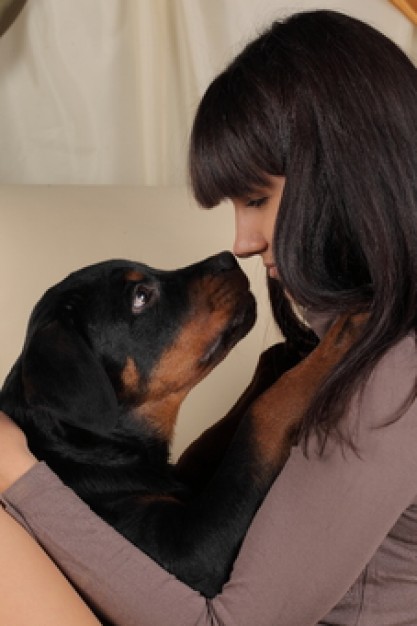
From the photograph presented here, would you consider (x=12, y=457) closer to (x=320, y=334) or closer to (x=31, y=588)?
(x=31, y=588)

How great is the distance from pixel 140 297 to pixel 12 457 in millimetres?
405

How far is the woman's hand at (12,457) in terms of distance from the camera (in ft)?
4.11

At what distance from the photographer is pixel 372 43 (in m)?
1.32

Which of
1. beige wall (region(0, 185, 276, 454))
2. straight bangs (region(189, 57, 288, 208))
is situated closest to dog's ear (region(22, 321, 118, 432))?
straight bangs (region(189, 57, 288, 208))

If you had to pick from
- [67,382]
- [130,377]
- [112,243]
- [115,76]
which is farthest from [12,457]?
[115,76]

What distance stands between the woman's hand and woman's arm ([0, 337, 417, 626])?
0.07 m

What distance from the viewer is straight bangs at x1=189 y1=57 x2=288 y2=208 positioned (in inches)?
51.0

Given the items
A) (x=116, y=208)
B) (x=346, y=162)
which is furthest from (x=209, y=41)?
(x=346, y=162)

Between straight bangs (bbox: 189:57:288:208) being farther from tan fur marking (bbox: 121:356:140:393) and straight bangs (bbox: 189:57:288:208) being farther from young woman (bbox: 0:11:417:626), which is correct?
tan fur marking (bbox: 121:356:140:393)

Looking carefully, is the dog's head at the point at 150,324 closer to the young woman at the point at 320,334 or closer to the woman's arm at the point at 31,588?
the young woman at the point at 320,334

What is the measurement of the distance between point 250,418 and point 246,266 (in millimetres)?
918

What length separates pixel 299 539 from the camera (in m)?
1.17

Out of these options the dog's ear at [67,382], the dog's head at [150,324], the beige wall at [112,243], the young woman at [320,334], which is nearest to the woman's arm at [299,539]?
the young woman at [320,334]

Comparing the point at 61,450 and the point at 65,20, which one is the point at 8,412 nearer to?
the point at 61,450
